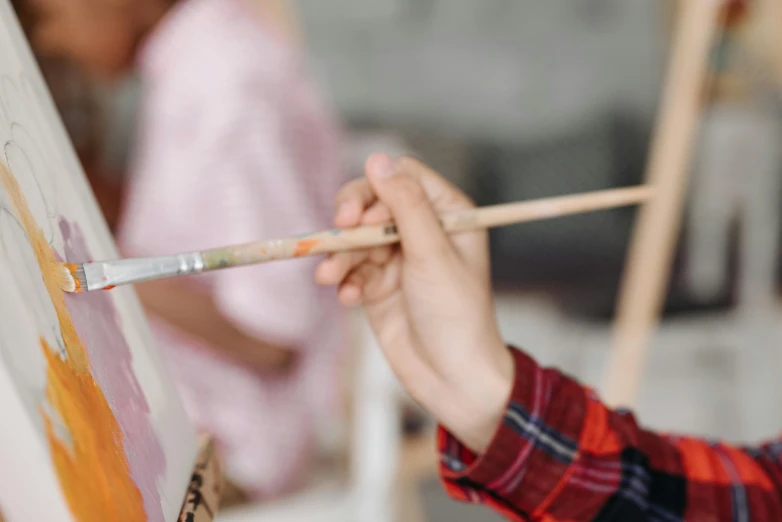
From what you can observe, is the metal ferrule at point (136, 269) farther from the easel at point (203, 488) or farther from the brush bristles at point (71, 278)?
the easel at point (203, 488)

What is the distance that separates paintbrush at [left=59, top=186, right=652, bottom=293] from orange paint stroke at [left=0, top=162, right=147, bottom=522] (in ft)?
0.07

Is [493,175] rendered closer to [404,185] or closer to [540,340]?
[540,340]

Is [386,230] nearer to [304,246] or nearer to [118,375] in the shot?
[304,246]

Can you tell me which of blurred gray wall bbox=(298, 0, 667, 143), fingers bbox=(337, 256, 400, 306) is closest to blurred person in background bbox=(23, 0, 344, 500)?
fingers bbox=(337, 256, 400, 306)

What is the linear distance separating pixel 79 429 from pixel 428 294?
250 millimetres

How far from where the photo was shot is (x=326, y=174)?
3.03ft

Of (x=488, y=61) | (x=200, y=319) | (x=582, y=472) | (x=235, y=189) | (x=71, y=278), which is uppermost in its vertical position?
(x=488, y=61)

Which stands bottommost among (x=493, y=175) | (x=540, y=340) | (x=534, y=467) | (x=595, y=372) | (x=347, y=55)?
(x=534, y=467)

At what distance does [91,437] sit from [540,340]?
5.15 feet

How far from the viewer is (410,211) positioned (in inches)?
16.6

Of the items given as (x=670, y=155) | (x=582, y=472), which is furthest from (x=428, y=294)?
(x=670, y=155)

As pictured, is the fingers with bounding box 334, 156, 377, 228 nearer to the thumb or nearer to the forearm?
the thumb

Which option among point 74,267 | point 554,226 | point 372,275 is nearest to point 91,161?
point 372,275

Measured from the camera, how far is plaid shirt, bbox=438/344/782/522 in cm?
45
